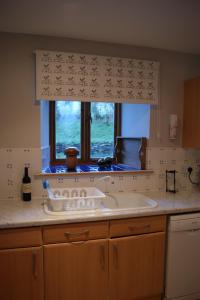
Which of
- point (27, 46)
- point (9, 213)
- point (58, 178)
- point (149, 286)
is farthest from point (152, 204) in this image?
point (27, 46)

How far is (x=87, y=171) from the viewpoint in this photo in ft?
7.75

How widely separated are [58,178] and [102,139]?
29.9 inches

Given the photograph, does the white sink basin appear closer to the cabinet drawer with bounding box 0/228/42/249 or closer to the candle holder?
the candle holder

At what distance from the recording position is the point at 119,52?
2.33 meters

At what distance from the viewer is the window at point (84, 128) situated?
262 centimetres

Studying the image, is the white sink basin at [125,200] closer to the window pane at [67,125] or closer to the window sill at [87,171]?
the window sill at [87,171]

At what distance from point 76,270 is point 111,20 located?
1.79m

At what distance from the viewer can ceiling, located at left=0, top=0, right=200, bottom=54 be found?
5.13 ft

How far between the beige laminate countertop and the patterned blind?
2.93 ft

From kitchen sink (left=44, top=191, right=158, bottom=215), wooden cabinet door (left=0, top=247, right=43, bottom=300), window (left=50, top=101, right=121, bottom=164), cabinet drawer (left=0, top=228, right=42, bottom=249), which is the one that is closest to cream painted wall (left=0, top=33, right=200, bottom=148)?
window (left=50, top=101, right=121, bottom=164)

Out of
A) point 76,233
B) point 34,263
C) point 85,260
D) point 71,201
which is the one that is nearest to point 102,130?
point 71,201

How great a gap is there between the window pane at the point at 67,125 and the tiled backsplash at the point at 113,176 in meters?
0.46

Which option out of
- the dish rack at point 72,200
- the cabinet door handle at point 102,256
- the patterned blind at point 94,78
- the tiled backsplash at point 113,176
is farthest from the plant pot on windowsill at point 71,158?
the cabinet door handle at point 102,256

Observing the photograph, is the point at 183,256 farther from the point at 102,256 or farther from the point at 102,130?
the point at 102,130
